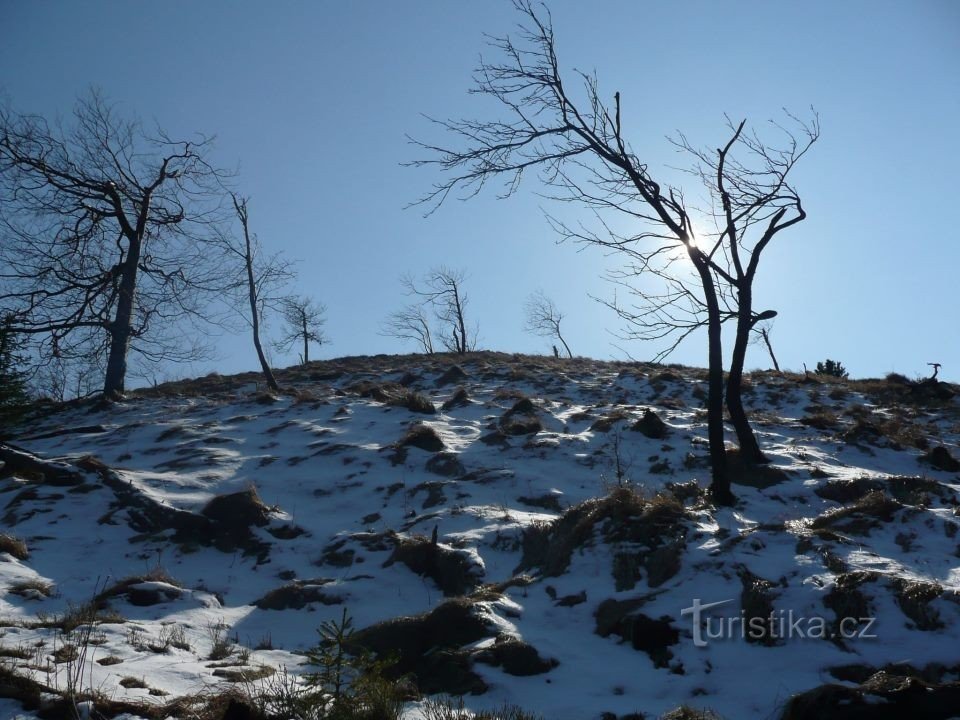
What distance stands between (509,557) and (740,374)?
15.1 ft

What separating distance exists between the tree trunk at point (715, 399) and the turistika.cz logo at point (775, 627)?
2.92m

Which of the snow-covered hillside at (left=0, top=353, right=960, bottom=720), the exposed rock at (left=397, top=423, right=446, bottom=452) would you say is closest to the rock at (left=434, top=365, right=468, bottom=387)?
the snow-covered hillside at (left=0, top=353, right=960, bottom=720)

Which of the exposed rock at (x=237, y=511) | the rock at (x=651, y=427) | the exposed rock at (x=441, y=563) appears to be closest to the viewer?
the exposed rock at (x=441, y=563)

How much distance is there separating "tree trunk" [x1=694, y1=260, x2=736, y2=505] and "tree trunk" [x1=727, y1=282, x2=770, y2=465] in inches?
45.0

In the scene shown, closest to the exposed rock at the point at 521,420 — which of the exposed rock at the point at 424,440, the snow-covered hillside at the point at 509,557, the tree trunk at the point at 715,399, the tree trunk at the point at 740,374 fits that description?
the snow-covered hillside at the point at 509,557

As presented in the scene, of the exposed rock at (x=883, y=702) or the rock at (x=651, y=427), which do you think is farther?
the rock at (x=651, y=427)

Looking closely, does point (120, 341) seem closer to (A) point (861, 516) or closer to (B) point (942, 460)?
(A) point (861, 516)

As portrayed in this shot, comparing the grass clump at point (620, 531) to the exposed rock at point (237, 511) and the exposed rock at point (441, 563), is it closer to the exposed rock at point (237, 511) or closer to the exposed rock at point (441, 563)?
the exposed rock at point (441, 563)

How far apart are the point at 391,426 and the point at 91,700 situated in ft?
33.2

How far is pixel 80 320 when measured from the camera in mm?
18969

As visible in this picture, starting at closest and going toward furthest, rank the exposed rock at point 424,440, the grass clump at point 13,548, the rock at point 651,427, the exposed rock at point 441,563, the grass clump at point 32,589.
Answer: the grass clump at point 32,589
the exposed rock at point 441,563
the grass clump at point 13,548
the exposed rock at point 424,440
the rock at point 651,427

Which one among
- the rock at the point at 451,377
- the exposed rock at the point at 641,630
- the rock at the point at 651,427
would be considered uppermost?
the rock at the point at 451,377

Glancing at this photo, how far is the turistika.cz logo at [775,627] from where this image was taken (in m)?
5.25

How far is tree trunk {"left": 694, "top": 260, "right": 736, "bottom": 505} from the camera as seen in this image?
332 inches
